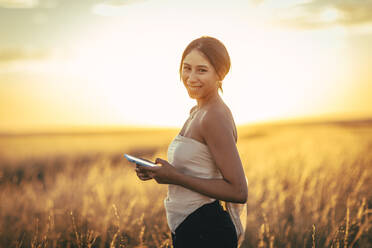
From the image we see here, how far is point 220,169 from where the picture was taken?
1.74 m

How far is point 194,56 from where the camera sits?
1853 mm

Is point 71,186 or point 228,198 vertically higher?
point 228,198

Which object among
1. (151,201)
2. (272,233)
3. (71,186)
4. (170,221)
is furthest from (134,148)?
(170,221)

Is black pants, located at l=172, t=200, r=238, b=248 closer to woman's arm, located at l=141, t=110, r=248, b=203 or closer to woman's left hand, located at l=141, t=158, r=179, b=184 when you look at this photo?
woman's arm, located at l=141, t=110, r=248, b=203

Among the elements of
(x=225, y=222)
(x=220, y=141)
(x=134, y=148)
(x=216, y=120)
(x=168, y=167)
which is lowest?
(x=134, y=148)

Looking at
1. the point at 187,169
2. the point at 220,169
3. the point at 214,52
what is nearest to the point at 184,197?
the point at 187,169

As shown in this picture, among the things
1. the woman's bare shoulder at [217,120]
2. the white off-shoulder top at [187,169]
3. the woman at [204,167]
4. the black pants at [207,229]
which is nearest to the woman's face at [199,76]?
the woman at [204,167]

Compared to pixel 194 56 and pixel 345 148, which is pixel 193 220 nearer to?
pixel 194 56

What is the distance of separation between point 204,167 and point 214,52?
0.65m

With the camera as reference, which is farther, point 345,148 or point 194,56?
point 345,148

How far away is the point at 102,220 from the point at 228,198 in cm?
303

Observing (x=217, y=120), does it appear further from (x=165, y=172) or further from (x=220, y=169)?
(x=165, y=172)

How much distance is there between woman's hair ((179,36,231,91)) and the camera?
1.84m

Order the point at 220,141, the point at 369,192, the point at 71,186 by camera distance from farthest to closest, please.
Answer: the point at 71,186 < the point at 369,192 < the point at 220,141
